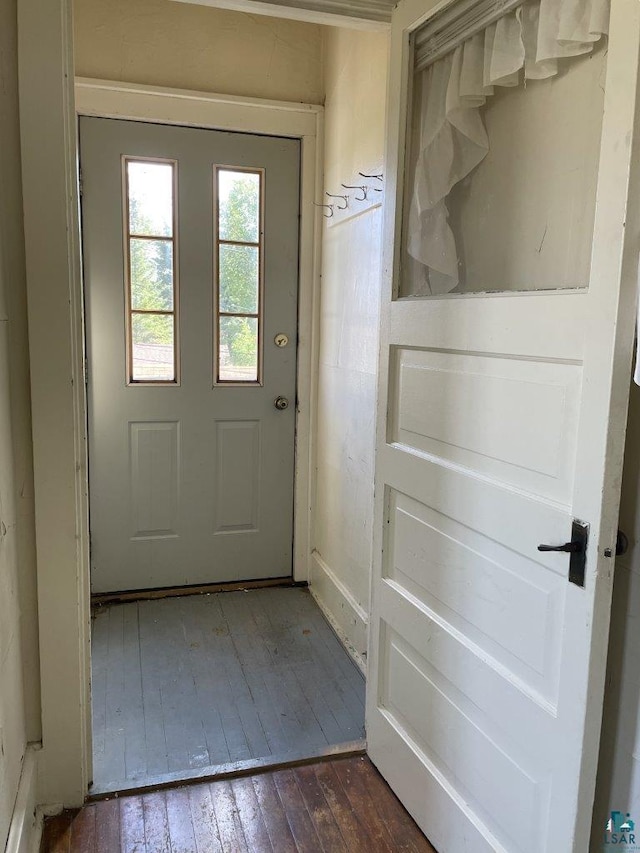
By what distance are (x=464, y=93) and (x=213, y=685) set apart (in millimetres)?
1995

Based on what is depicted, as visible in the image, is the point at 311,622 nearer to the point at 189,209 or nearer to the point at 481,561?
the point at 481,561

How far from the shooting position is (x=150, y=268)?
2.71 metres

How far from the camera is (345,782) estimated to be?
1.77m

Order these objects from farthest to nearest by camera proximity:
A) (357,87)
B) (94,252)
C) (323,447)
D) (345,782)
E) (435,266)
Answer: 1. (323,447)
2. (94,252)
3. (357,87)
4. (345,782)
5. (435,266)

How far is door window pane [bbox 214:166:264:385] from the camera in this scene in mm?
2771

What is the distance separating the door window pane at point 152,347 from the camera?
2.74 meters

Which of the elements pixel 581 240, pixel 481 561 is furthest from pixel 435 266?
pixel 481 561

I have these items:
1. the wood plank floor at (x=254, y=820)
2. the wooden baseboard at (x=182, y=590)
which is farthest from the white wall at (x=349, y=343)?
the wood plank floor at (x=254, y=820)

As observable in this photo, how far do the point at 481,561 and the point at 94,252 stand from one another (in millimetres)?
2093

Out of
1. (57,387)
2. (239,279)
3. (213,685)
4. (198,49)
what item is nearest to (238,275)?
(239,279)

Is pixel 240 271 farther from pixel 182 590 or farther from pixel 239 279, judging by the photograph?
pixel 182 590

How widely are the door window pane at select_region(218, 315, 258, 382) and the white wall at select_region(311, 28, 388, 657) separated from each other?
12.5 inches

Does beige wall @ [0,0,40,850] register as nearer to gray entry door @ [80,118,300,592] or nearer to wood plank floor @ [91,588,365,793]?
wood plank floor @ [91,588,365,793]

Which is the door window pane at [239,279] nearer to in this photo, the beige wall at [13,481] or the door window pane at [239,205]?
the door window pane at [239,205]
